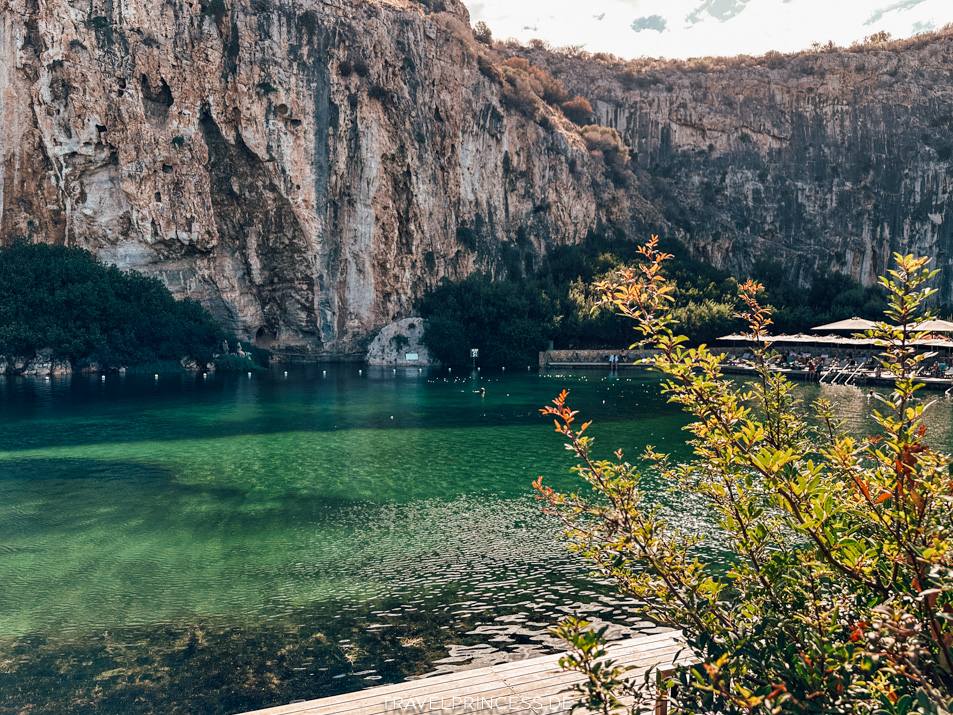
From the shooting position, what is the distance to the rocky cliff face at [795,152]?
65.7 metres

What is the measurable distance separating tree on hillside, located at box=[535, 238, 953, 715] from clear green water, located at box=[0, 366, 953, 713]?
4598mm

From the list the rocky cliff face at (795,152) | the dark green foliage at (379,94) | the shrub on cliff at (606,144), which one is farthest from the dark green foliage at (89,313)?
the rocky cliff face at (795,152)

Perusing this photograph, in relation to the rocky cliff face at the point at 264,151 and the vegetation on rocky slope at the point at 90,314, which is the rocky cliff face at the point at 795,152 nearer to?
the rocky cliff face at the point at 264,151

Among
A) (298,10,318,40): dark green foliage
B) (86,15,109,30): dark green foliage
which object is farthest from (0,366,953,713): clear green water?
(298,10,318,40): dark green foliage

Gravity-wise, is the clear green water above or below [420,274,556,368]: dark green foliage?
below

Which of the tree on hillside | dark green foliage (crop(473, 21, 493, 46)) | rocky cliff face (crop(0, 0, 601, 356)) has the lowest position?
the tree on hillside

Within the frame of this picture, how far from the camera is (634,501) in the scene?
3152mm

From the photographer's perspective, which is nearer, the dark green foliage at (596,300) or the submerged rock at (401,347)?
the dark green foliage at (596,300)

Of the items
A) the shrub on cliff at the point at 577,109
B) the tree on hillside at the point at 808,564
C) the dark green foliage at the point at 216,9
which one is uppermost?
the shrub on cliff at the point at 577,109

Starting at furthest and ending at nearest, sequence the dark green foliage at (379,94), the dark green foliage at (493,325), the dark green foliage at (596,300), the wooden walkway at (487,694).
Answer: the dark green foliage at (379,94) → the dark green foliage at (596,300) → the dark green foliage at (493,325) → the wooden walkway at (487,694)

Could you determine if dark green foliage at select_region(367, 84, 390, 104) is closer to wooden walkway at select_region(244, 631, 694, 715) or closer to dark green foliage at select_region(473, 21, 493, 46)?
dark green foliage at select_region(473, 21, 493, 46)

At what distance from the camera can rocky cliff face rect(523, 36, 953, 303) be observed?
6569 centimetres

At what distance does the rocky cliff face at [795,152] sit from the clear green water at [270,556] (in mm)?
49700

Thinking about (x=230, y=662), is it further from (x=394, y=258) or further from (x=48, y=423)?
(x=394, y=258)
